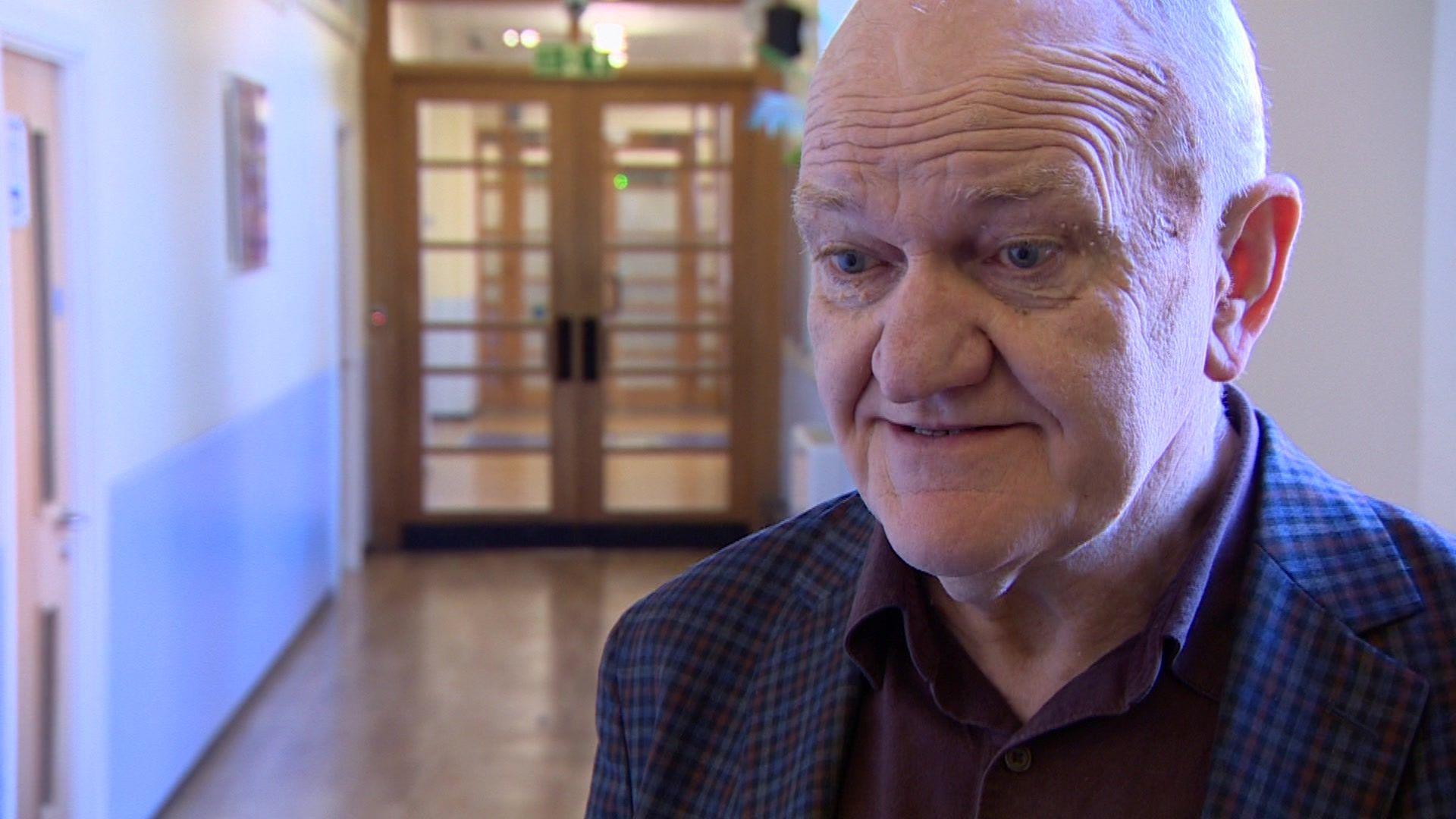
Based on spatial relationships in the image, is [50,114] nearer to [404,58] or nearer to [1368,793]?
[1368,793]

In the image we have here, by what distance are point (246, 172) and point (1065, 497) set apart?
15.4 ft

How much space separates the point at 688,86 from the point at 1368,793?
7.14m

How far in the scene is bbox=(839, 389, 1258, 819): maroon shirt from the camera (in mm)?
951

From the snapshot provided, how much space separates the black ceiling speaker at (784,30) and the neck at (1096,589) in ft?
17.5

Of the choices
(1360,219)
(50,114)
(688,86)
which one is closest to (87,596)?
(50,114)

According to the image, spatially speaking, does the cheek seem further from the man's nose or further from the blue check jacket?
the blue check jacket

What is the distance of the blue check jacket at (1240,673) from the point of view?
2.88 feet

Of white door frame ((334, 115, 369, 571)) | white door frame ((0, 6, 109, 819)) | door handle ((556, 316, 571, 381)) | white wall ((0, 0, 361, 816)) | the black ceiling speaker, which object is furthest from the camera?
door handle ((556, 316, 571, 381))

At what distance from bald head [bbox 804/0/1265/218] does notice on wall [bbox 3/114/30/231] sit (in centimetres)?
278

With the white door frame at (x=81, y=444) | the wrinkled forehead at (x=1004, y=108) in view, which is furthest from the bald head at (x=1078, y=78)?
the white door frame at (x=81, y=444)

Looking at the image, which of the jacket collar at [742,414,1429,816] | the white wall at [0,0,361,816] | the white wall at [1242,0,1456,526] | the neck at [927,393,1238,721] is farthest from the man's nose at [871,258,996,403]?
the white wall at [0,0,361,816]

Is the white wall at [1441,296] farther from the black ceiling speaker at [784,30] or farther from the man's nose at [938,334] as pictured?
the black ceiling speaker at [784,30]

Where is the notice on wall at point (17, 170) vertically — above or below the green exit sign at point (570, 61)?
below

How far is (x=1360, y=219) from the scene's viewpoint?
61.0 inches
